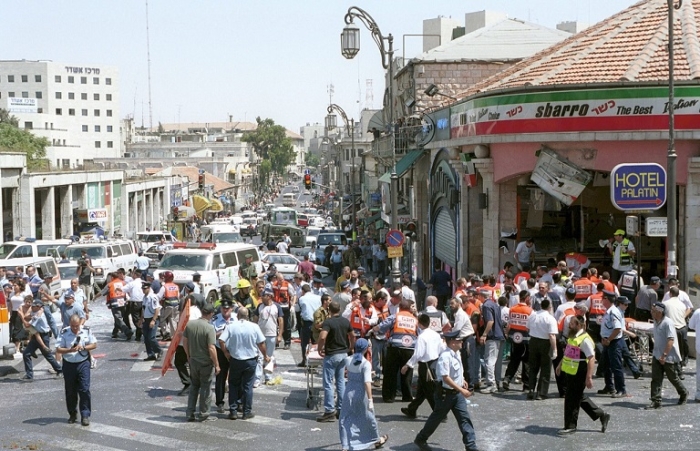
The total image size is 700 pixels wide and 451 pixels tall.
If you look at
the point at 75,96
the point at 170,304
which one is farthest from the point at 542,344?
the point at 75,96

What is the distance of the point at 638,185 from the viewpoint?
20.1 meters

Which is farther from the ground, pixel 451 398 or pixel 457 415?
pixel 451 398

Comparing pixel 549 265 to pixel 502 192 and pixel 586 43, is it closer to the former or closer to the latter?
pixel 502 192

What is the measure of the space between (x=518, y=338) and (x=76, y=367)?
6537 millimetres

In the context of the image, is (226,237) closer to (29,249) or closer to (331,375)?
(29,249)

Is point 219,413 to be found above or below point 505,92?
below

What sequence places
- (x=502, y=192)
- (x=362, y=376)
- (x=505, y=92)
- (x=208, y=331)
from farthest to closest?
(x=502, y=192), (x=505, y=92), (x=208, y=331), (x=362, y=376)

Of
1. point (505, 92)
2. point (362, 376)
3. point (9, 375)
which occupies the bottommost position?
point (9, 375)

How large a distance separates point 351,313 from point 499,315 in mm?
2327

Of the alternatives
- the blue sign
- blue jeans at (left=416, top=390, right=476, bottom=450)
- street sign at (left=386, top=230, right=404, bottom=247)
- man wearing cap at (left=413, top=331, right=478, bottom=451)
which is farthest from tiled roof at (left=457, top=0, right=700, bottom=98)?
blue jeans at (left=416, top=390, right=476, bottom=450)

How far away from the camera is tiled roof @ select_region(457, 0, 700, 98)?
22703 millimetres

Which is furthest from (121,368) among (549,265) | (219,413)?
(549,265)

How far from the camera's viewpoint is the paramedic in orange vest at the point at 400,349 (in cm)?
1438

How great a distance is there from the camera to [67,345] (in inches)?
536
